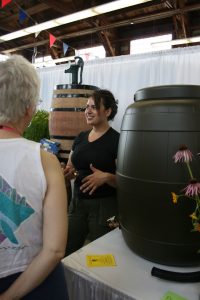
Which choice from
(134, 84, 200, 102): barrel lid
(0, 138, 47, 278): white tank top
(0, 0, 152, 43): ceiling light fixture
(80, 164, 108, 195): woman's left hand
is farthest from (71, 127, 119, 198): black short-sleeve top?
(0, 0, 152, 43): ceiling light fixture

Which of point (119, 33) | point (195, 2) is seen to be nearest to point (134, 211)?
point (195, 2)

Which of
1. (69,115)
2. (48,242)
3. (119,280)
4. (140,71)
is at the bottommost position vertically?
(119,280)

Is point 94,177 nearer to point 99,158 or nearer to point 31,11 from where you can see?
point 99,158

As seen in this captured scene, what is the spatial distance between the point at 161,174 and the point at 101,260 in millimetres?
363

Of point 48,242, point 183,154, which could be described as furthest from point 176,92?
point 48,242

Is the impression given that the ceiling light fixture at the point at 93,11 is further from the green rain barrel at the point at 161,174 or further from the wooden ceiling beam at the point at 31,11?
the green rain barrel at the point at 161,174

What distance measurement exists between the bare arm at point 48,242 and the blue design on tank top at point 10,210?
58 millimetres

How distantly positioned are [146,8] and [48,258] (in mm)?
5988

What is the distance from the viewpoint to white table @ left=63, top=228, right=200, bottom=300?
78 centimetres

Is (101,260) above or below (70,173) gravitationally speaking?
below

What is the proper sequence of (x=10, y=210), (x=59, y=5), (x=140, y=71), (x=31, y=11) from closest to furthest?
(x=10, y=210)
(x=140, y=71)
(x=59, y=5)
(x=31, y=11)

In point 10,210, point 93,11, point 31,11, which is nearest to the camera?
point 10,210

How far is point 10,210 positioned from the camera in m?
0.71

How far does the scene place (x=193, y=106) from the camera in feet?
2.73
